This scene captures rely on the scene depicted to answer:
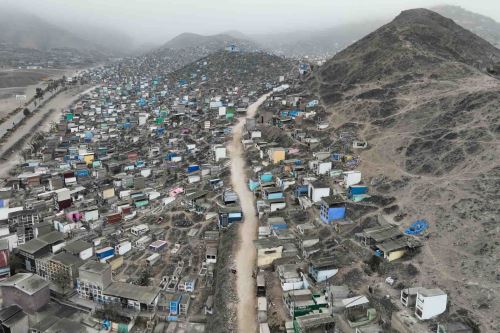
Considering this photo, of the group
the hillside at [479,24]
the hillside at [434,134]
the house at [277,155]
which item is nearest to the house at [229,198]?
the house at [277,155]

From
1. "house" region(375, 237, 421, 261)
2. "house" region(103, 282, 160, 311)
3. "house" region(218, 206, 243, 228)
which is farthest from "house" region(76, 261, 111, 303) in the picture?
"house" region(375, 237, 421, 261)

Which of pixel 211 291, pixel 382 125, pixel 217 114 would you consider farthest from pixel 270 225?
pixel 217 114

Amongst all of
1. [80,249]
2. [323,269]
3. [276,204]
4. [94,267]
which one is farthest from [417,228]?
[80,249]

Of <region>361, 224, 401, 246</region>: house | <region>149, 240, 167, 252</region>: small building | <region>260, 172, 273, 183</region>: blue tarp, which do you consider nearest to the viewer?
<region>361, 224, 401, 246</region>: house

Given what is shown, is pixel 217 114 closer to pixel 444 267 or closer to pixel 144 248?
pixel 144 248

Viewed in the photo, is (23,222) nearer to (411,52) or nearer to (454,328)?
(454,328)

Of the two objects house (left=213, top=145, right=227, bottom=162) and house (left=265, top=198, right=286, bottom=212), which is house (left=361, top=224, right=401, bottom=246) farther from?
house (left=213, top=145, right=227, bottom=162)

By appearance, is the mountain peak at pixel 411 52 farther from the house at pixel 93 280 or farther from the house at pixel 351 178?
the house at pixel 93 280
